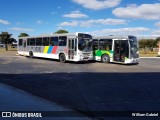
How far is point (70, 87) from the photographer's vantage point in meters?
11.6

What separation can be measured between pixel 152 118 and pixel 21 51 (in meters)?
29.4

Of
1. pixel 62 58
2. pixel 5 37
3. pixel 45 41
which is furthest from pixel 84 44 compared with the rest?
pixel 5 37

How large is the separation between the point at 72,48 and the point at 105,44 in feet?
11.5

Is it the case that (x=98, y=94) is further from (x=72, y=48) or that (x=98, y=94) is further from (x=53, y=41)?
(x=53, y=41)

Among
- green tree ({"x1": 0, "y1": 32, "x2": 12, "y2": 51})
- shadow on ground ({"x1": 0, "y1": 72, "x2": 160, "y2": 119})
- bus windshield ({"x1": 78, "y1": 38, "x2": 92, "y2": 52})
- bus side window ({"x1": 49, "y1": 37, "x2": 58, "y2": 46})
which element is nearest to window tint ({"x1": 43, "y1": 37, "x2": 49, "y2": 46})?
bus side window ({"x1": 49, "y1": 37, "x2": 58, "y2": 46})

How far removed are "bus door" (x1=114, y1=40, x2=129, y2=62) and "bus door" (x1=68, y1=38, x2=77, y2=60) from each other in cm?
381

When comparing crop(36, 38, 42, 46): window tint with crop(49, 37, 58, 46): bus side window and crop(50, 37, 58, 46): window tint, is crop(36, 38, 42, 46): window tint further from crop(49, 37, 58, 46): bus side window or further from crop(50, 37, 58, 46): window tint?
crop(50, 37, 58, 46): window tint

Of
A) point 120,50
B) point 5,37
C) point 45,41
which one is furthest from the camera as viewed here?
point 5,37

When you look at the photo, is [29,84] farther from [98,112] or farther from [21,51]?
[21,51]

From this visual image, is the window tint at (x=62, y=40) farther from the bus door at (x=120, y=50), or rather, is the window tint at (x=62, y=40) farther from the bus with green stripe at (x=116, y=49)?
the bus door at (x=120, y=50)

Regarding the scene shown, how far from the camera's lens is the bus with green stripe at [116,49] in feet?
78.7

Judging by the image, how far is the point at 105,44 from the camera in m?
26.0

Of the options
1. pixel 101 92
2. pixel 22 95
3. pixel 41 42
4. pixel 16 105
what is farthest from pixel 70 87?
pixel 41 42

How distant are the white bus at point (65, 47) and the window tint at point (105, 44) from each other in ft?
4.19
